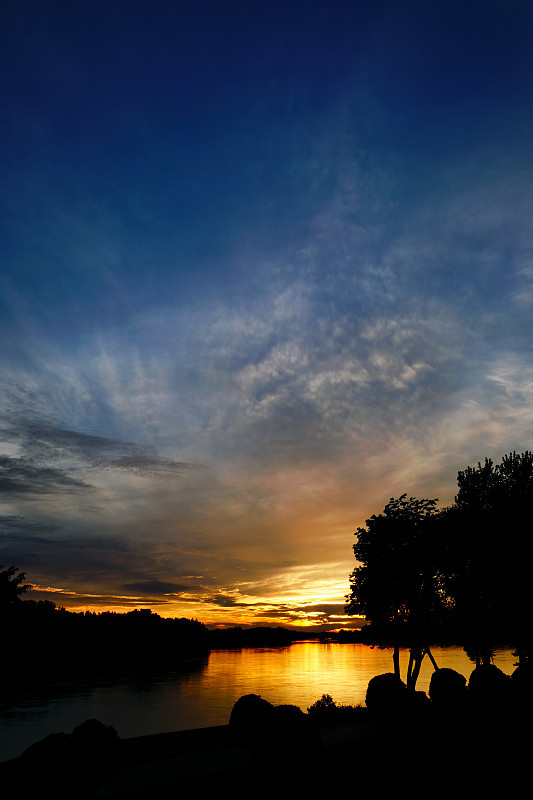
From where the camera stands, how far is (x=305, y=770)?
16.4 m

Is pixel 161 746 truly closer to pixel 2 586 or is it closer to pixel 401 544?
pixel 401 544

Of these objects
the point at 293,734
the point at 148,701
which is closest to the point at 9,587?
→ the point at 148,701

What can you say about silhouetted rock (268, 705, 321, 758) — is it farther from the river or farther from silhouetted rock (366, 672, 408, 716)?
the river

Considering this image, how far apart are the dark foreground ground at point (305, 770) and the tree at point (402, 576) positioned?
19.7 m

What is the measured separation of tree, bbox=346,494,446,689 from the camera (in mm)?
41125

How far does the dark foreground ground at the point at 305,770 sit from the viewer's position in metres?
14.1

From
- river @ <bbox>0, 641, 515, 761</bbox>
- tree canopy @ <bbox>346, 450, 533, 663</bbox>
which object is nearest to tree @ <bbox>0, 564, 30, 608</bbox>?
river @ <bbox>0, 641, 515, 761</bbox>

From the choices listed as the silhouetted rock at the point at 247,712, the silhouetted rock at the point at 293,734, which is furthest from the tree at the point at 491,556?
the silhouetted rock at the point at 293,734

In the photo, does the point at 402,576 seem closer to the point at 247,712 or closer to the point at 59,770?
the point at 247,712

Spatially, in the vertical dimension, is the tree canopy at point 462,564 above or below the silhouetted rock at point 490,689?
above

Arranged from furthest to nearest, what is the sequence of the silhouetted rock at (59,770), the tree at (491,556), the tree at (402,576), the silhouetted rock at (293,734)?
the tree at (402,576) < the tree at (491,556) < the silhouetted rock at (293,734) < the silhouetted rock at (59,770)

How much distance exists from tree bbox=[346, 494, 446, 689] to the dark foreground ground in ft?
64.6

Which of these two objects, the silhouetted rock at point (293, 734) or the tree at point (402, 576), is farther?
the tree at point (402, 576)

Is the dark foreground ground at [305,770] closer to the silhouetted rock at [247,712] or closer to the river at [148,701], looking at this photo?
the silhouetted rock at [247,712]
